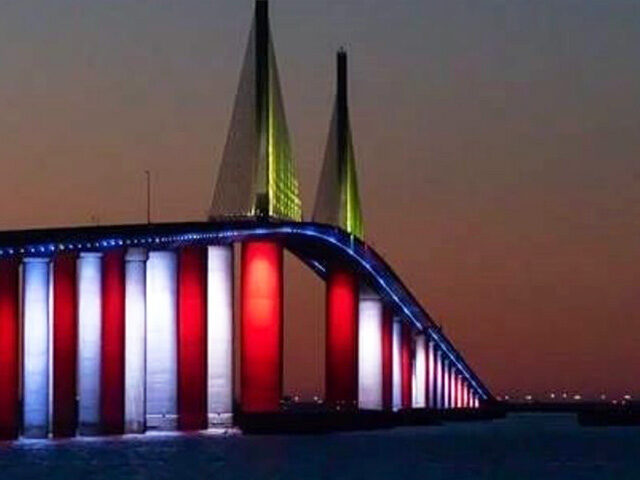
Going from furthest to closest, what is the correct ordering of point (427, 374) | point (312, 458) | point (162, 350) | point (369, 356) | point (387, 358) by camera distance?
point (427, 374) < point (387, 358) < point (369, 356) < point (162, 350) < point (312, 458)

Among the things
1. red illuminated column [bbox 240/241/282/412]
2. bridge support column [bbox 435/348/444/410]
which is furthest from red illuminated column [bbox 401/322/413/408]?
red illuminated column [bbox 240/241/282/412]

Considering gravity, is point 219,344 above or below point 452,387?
above

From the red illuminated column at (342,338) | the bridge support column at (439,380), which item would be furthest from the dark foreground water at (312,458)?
the bridge support column at (439,380)

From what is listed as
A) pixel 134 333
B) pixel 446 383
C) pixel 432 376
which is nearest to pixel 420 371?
pixel 432 376

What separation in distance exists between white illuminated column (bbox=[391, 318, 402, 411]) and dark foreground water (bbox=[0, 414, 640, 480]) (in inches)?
998

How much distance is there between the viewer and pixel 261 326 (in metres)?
106

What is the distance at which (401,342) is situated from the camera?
517 feet

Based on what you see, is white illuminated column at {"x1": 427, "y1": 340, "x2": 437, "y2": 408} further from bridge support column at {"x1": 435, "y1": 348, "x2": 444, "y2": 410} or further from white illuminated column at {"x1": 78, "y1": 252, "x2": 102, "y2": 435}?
white illuminated column at {"x1": 78, "y1": 252, "x2": 102, "y2": 435}

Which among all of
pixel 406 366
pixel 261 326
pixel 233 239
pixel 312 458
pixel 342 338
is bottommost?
pixel 312 458

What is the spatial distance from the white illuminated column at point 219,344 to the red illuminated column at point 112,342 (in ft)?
21.2

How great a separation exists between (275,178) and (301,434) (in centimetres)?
1441

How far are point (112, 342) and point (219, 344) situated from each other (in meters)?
7.74

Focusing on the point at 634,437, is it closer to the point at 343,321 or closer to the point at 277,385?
the point at 343,321

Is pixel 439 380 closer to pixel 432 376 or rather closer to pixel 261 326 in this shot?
pixel 432 376
